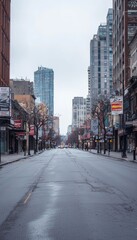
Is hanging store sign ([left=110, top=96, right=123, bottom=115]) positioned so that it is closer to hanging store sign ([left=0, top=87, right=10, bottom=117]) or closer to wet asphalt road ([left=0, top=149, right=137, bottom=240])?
hanging store sign ([left=0, top=87, right=10, bottom=117])

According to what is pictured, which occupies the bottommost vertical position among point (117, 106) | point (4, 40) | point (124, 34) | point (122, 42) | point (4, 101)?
point (4, 101)

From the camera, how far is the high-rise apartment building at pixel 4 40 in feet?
249

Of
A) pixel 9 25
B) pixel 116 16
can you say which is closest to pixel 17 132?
pixel 9 25

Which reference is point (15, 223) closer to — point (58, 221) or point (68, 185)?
point (58, 221)

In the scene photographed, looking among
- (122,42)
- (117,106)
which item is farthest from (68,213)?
(122,42)

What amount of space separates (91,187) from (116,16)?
101 m

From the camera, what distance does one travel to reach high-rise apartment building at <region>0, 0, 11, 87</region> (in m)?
75.8

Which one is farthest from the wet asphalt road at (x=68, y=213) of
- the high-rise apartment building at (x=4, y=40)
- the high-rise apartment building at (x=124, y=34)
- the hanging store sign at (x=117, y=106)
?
the high-rise apartment building at (x=124, y=34)

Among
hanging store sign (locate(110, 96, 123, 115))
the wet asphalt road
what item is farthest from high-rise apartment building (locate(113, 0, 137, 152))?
the wet asphalt road

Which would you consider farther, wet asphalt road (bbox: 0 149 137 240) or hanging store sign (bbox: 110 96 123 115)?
hanging store sign (bbox: 110 96 123 115)

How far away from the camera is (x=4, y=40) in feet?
262

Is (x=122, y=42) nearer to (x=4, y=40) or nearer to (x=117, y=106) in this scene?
(x=4, y=40)

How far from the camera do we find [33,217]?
40.0ft

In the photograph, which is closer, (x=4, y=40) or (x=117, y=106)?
(x=117, y=106)
